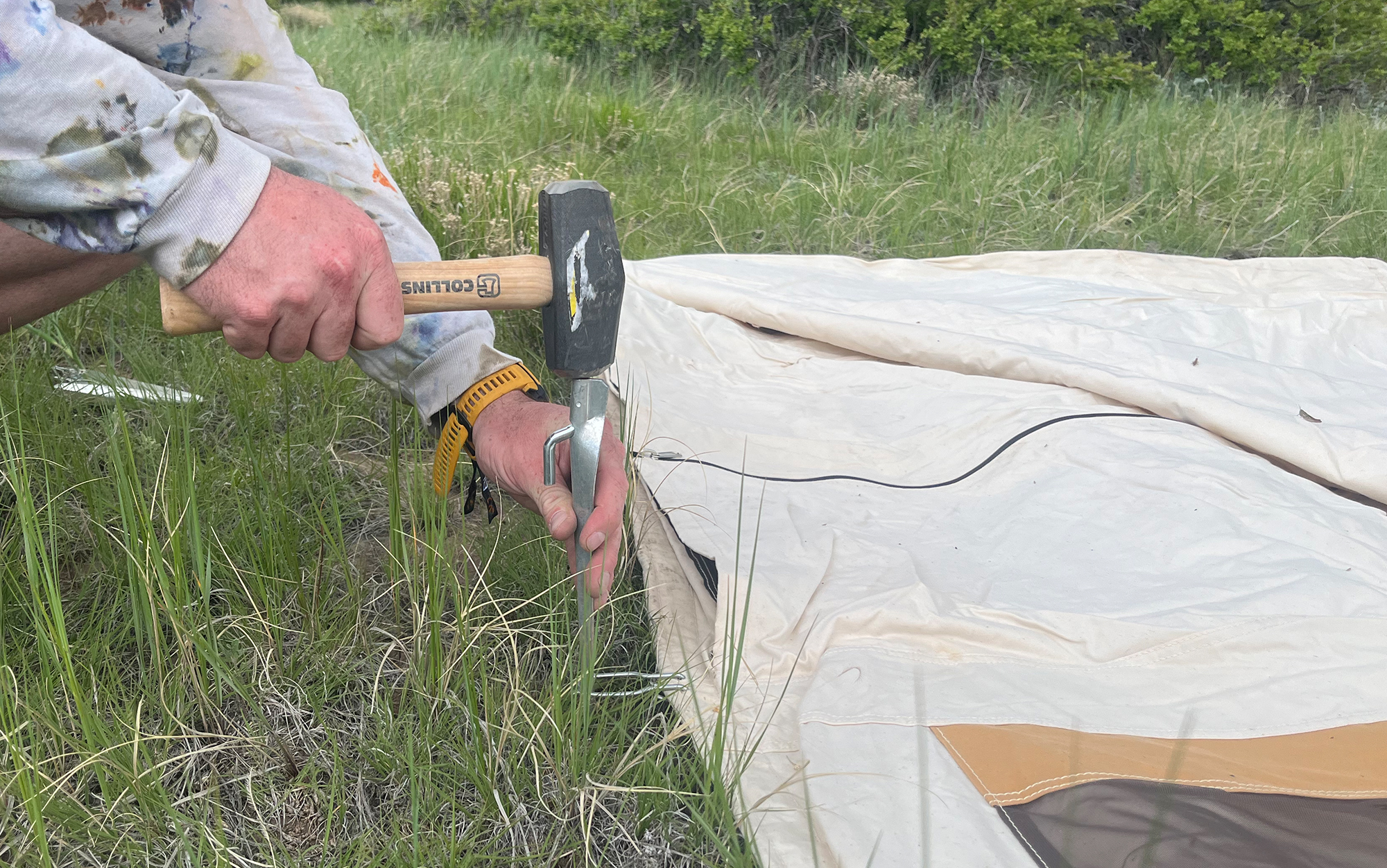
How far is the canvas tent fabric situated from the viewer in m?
1.08

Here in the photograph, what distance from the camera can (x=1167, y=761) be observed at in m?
1.12

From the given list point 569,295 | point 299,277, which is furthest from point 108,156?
point 569,295

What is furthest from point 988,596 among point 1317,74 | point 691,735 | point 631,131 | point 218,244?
point 1317,74

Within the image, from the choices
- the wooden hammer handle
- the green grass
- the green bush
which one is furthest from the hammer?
the green bush

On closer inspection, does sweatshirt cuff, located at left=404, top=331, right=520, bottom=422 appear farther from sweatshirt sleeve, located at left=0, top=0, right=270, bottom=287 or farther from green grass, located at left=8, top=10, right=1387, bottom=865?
sweatshirt sleeve, located at left=0, top=0, right=270, bottom=287

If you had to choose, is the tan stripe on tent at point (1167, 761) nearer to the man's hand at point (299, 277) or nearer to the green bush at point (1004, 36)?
the man's hand at point (299, 277)

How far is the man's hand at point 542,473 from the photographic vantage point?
129 centimetres

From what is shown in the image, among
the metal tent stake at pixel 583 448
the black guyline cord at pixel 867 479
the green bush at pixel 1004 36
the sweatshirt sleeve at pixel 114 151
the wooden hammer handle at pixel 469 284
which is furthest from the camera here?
the green bush at pixel 1004 36

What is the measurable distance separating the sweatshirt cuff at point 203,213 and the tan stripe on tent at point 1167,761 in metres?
1.04

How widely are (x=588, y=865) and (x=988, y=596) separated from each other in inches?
29.9

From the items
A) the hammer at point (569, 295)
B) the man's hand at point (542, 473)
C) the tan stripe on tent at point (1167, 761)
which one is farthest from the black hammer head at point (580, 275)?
the tan stripe on tent at point (1167, 761)

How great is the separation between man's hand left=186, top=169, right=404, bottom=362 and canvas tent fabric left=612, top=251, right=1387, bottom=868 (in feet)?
1.92

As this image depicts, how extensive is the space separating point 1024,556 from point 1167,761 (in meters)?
0.50

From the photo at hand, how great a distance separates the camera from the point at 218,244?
1032mm
